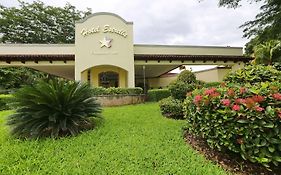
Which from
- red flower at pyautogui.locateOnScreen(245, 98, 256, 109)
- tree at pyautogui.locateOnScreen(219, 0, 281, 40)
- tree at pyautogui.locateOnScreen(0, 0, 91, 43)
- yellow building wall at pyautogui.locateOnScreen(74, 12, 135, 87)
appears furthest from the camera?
tree at pyautogui.locateOnScreen(0, 0, 91, 43)

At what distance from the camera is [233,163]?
421cm

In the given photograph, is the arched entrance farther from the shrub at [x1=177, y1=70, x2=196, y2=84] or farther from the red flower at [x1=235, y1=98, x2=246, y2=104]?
the red flower at [x1=235, y1=98, x2=246, y2=104]

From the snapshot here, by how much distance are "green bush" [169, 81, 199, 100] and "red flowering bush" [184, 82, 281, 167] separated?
14.1 feet

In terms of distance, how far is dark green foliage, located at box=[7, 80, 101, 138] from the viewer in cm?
575

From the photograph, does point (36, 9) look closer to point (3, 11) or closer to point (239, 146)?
point (3, 11)

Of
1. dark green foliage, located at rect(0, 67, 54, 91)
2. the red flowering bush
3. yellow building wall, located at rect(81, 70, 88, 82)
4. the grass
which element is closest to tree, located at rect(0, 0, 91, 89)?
dark green foliage, located at rect(0, 67, 54, 91)

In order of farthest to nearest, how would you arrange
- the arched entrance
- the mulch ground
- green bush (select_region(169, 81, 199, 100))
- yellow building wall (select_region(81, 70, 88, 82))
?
the arched entrance, yellow building wall (select_region(81, 70, 88, 82)), green bush (select_region(169, 81, 199, 100)), the mulch ground

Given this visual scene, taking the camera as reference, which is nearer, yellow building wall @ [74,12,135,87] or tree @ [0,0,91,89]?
yellow building wall @ [74,12,135,87]

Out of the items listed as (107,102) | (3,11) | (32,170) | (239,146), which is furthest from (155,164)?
(3,11)

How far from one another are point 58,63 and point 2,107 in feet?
14.7

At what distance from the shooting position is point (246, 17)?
1466 centimetres

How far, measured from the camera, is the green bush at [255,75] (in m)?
5.31

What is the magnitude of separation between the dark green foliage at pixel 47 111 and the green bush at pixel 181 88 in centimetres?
406

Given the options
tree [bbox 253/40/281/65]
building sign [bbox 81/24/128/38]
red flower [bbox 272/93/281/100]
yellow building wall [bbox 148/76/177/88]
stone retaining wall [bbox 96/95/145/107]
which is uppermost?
building sign [bbox 81/24/128/38]
